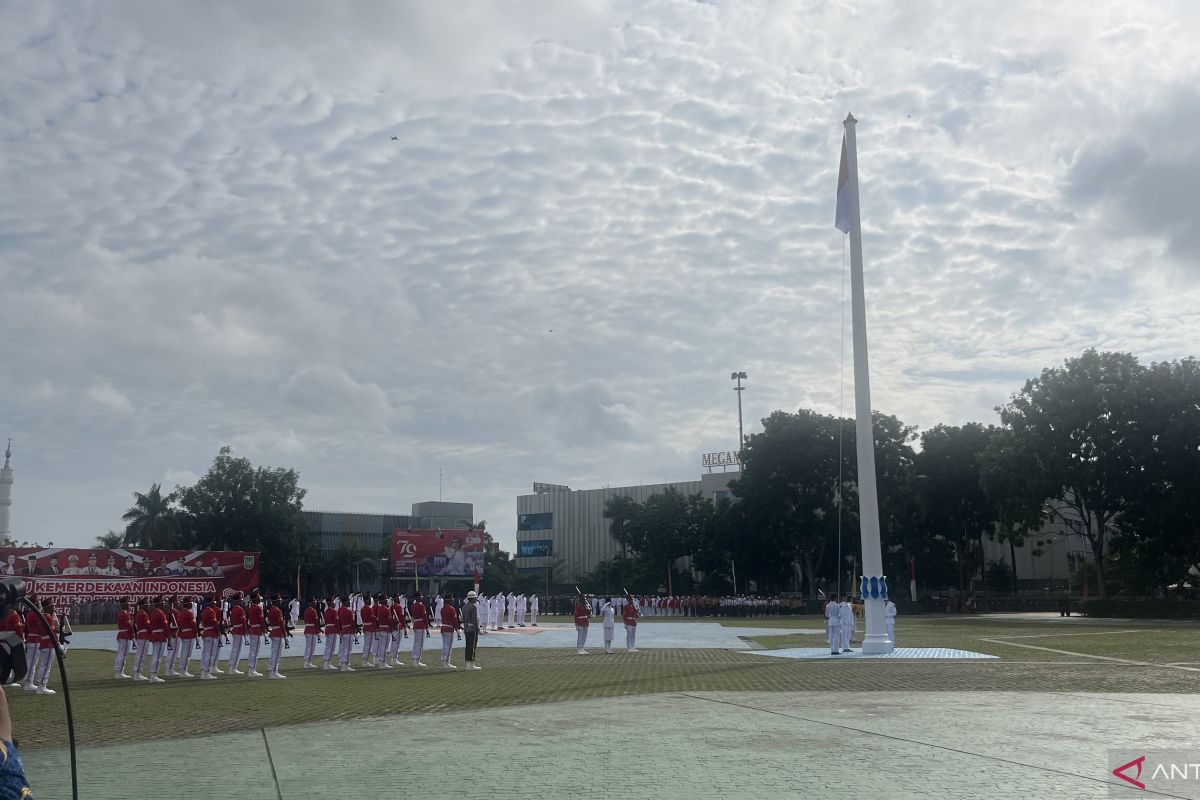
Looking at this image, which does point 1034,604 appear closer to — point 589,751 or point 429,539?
point 429,539

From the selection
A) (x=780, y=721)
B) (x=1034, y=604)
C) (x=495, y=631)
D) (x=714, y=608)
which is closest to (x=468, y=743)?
(x=780, y=721)

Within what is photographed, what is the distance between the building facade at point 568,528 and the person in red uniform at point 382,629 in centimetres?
7119

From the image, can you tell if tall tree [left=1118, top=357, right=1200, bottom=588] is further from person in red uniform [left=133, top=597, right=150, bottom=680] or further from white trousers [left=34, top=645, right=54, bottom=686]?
white trousers [left=34, top=645, right=54, bottom=686]

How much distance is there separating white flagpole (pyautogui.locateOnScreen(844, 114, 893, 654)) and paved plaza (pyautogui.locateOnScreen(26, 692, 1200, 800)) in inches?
452

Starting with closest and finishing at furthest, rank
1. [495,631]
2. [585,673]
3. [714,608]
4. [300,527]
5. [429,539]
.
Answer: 1. [585,673]
2. [495,631]
3. [429,539]
4. [714,608]
5. [300,527]

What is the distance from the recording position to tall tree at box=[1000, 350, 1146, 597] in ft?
176

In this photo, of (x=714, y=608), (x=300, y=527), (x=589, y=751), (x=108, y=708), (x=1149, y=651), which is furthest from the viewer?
(x=300, y=527)

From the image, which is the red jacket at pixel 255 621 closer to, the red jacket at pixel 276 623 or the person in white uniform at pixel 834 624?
the red jacket at pixel 276 623

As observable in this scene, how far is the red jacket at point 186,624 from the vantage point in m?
21.3

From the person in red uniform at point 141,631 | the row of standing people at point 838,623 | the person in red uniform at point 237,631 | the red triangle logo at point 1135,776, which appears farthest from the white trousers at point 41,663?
the red triangle logo at point 1135,776

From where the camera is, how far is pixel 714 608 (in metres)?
69.9

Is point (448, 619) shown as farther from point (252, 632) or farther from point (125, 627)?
point (125, 627)

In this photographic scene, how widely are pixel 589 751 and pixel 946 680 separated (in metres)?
10.1

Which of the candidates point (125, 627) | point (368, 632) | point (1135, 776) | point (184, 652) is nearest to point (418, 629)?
point (368, 632)
